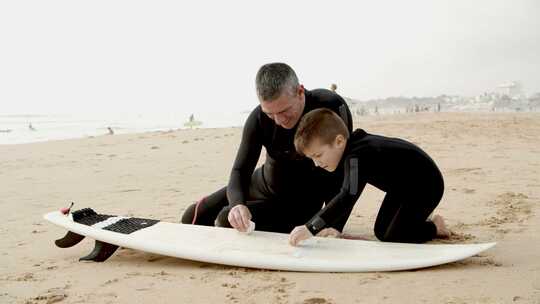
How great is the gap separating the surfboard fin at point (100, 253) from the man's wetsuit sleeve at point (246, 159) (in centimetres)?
76

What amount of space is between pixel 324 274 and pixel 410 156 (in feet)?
3.13

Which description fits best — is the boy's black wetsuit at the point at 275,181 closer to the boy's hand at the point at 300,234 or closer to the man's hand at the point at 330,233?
the man's hand at the point at 330,233

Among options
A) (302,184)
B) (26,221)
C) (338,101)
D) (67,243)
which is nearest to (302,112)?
(338,101)

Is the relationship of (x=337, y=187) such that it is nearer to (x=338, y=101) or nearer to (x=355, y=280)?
(x=338, y=101)

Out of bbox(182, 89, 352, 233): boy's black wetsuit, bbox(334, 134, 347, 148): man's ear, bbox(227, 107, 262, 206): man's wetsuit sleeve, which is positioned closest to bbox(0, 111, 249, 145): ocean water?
bbox(182, 89, 352, 233): boy's black wetsuit

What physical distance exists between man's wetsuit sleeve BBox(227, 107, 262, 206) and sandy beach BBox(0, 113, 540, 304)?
0.56 metres

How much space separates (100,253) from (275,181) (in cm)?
116

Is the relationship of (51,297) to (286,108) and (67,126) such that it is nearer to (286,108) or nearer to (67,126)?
(286,108)

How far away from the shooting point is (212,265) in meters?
2.95

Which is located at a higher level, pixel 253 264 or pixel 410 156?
pixel 410 156

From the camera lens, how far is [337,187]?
3572 millimetres

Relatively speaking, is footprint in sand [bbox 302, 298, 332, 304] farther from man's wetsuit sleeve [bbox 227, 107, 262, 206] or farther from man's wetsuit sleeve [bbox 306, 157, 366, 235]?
man's wetsuit sleeve [bbox 227, 107, 262, 206]

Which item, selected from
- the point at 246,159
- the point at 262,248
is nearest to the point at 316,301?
the point at 262,248

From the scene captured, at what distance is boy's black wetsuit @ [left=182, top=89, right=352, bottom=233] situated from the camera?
3369 mm
